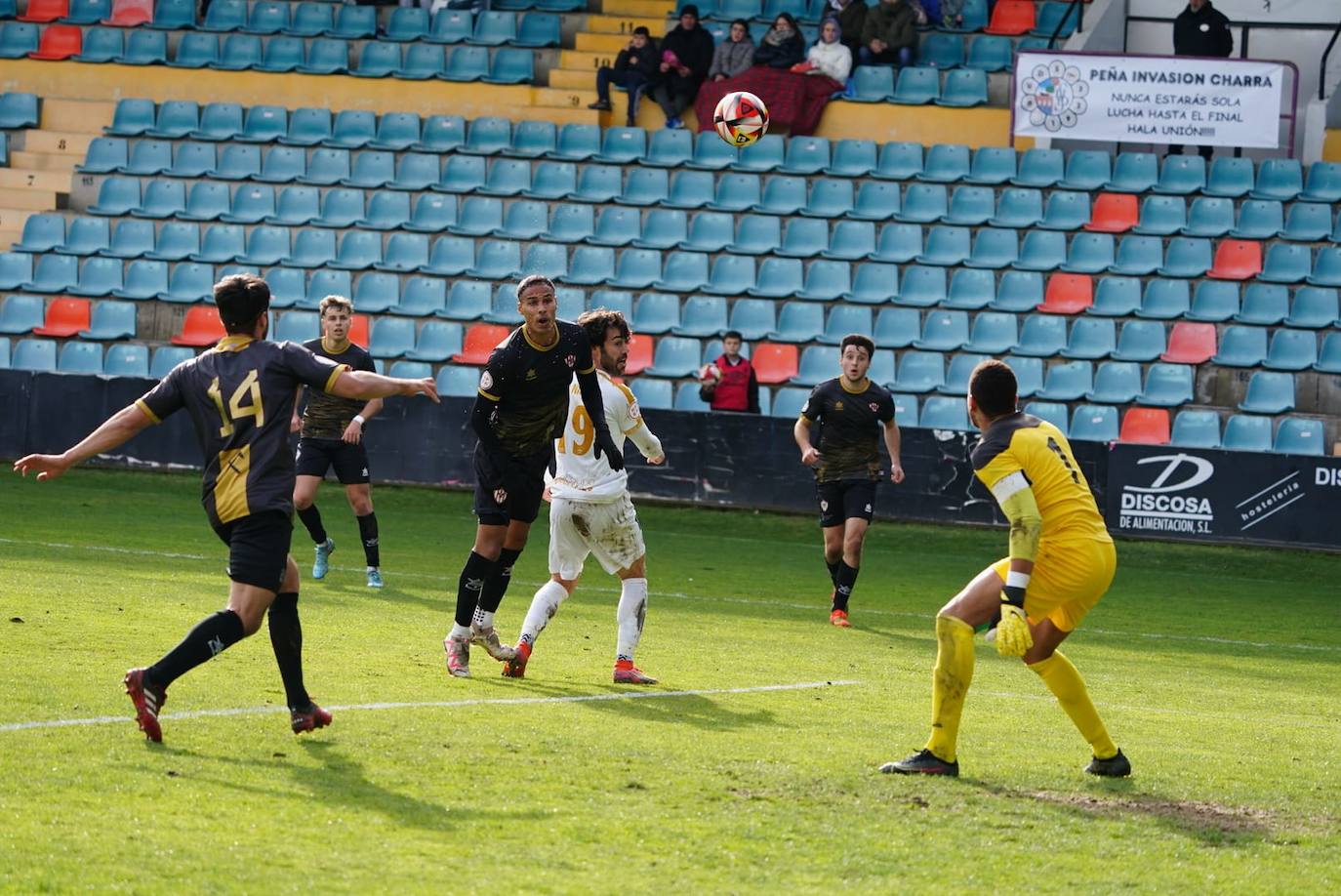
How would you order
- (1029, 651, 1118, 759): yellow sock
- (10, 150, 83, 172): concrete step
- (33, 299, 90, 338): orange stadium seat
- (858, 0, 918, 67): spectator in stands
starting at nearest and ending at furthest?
(1029, 651, 1118, 759): yellow sock → (33, 299, 90, 338): orange stadium seat → (858, 0, 918, 67): spectator in stands → (10, 150, 83, 172): concrete step

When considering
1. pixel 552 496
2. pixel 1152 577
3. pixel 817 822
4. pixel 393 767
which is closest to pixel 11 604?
pixel 552 496

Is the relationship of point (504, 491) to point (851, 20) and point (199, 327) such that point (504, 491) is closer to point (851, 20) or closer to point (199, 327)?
point (199, 327)

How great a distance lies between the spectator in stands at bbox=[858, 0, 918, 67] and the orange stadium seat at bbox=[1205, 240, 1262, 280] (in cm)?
554

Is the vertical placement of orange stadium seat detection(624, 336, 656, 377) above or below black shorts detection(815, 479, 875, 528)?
above

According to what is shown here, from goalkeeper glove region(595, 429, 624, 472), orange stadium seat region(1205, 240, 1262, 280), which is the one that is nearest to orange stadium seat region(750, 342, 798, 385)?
orange stadium seat region(1205, 240, 1262, 280)

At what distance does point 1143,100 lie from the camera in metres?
23.8

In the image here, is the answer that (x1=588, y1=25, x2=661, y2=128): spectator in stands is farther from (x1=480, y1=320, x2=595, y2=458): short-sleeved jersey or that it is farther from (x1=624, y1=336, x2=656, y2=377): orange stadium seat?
(x1=480, y1=320, x2=595, y2=458): short-sleeved jersey

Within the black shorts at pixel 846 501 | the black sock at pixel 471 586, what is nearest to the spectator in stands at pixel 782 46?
the black shorts at pixel 846 501

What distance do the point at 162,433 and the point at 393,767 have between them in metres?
15.3

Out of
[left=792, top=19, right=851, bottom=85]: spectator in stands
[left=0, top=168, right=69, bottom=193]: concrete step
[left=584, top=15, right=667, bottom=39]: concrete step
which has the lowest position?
[left=0, top=168, right=69, bottom=193]: concrete step

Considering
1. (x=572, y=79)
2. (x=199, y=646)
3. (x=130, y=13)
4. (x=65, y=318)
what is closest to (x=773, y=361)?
(x=572, y=79)

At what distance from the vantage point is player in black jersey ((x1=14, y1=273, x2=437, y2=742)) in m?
7.32

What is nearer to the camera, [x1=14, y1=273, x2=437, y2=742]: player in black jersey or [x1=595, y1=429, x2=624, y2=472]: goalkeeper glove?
[x1=14, y1=273, x2=437, y2=742]: player in black jersey

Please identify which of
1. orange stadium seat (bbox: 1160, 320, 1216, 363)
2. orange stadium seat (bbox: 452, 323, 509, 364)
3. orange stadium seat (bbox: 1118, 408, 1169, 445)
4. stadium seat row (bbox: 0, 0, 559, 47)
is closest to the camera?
orange stadium seat (bbox: 1118, 408, 1169, 445)
